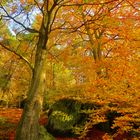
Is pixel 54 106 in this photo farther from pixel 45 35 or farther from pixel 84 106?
pixel 45 35

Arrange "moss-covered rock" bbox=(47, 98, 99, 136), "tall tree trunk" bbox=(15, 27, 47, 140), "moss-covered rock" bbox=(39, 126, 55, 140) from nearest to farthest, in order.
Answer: "tall tree trunk" bbox=(15, 27, 47, 140)
"moss-covered rock" bbox=(39, 126, 55, 140)
"moss-covered rock" bbox=(47, 98, 99, 136)

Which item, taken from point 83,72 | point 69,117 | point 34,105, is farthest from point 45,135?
point 83,72

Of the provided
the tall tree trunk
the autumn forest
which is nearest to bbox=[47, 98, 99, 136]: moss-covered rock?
the autumn forest

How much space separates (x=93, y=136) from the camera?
42.3 feet

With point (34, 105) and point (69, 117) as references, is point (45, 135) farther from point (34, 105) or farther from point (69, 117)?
point (34, 105)

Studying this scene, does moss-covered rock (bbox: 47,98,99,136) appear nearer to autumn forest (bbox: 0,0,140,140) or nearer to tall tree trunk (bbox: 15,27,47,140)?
autumn forest (bbox: 0,0,140,140)

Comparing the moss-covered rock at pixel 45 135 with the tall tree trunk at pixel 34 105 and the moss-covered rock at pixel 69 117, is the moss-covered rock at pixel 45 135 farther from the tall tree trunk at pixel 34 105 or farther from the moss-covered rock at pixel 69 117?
the tall tree trunk at pixel 34 105

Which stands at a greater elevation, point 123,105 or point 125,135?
point 123,105

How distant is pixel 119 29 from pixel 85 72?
3.28 metres

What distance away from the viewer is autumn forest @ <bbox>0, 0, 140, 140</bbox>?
9.20m

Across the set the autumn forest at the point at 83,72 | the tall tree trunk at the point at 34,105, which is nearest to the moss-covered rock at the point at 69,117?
the autumn forest at the point at 83,72

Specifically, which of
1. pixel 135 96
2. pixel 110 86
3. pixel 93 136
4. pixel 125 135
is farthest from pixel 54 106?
pixel 135 96

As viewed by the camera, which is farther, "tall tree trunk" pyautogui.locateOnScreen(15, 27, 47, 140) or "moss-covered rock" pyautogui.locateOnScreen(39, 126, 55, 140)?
"moss-covered rock" pyautogui.locateOnScreen(39, 126, 55, 140)

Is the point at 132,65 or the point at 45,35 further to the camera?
the point at 132,65
